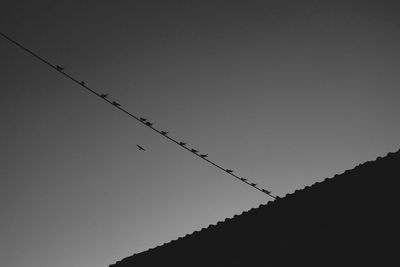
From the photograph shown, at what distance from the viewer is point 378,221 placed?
23.1ft

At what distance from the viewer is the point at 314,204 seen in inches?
305

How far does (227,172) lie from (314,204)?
2713 mm

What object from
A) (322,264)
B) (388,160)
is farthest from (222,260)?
(388,160)

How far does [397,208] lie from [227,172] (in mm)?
4117

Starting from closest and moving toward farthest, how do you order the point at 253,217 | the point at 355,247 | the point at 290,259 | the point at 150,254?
the point at 355,247 < the point at 290,259 < the point at 253,217 < the point at 150,254

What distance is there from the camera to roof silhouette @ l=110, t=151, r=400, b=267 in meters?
6.98

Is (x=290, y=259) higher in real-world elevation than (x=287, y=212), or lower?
lower

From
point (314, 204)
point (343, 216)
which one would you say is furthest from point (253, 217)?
point (343, 216)

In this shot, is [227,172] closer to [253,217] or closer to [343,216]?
[253,217]

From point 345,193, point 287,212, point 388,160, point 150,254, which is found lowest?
point 150,254

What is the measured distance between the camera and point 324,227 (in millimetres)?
7477

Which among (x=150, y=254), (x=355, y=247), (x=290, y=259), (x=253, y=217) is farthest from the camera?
(x=150, y=254)

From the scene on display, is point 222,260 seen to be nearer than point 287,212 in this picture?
No

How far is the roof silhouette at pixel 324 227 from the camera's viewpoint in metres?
6.98
